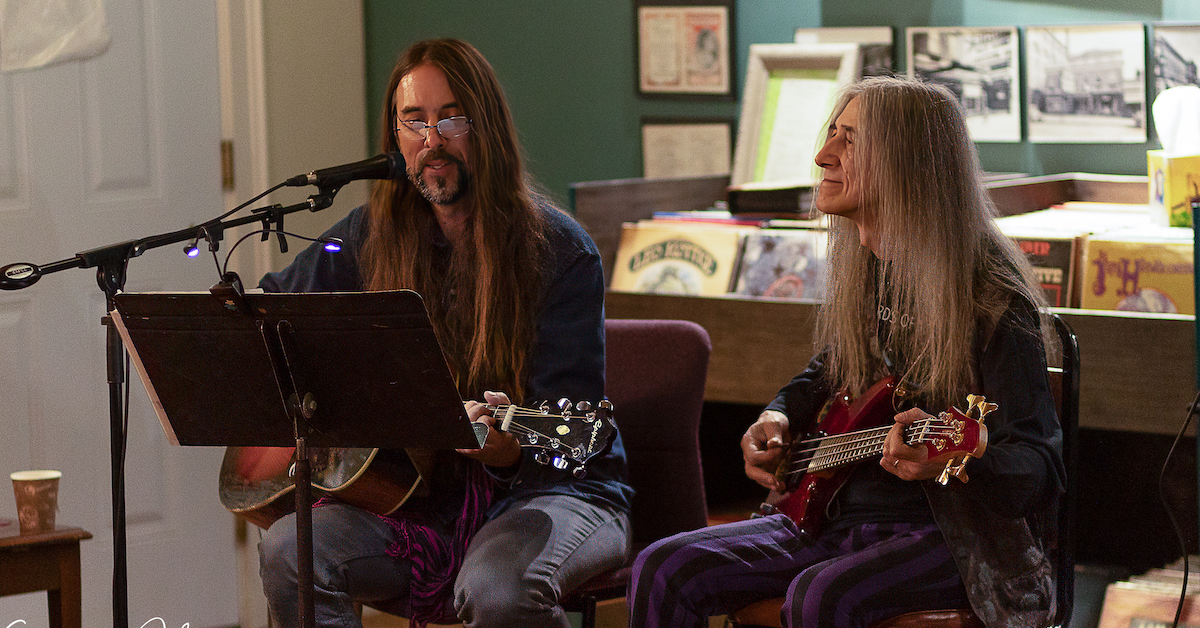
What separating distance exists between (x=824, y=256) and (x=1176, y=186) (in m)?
0.71

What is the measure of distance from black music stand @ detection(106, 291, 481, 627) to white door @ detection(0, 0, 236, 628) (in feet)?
5.31

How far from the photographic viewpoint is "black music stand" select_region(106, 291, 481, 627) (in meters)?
1.75

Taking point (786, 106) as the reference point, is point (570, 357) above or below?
below

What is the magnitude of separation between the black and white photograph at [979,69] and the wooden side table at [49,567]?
2.12m

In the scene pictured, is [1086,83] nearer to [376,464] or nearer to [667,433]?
[667,433]

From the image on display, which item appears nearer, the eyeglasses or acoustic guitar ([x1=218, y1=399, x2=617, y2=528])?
acoustic guitar ([x1=218, y1=399, x2=617, y2=528])

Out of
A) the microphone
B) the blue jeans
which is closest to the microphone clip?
the microphone

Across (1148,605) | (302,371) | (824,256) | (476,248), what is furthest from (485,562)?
(1148,605)

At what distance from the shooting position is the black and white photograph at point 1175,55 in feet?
9.12

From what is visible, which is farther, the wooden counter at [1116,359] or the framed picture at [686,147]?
the framed picture at [686,147]

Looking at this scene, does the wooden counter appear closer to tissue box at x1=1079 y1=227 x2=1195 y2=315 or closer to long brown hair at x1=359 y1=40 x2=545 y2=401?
tissue box at x1=1079 y1=227 x2=1195 y2=315

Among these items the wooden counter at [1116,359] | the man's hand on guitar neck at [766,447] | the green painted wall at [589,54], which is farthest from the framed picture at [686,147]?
the man's hand on guitar neck at [766,447]

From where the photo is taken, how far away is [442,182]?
2.42m

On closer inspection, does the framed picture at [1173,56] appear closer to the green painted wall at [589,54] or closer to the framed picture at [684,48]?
the green painted wall at [589,54]
